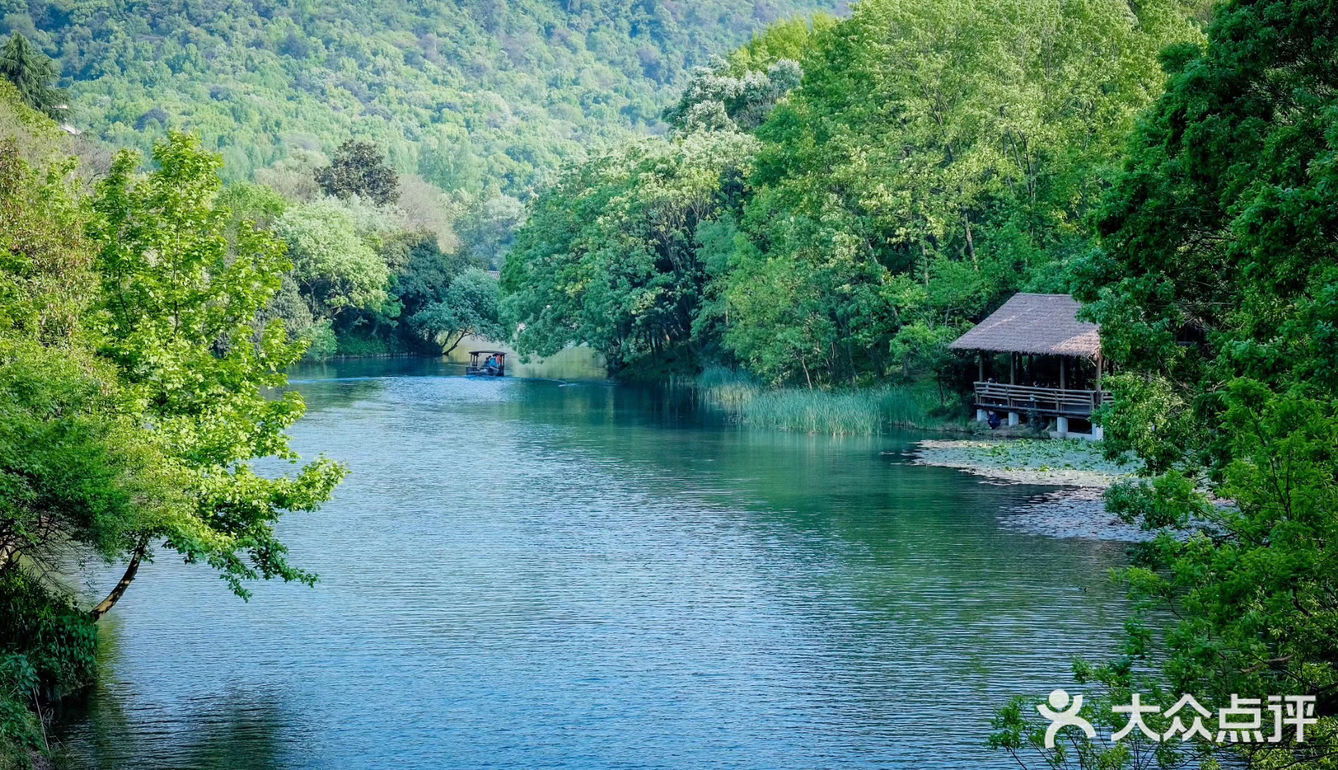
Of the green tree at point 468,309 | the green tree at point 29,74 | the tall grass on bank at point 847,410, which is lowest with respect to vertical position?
the tall grass on bank at point 847,410

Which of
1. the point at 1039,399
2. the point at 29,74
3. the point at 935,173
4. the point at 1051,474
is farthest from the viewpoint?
the point at 29,74

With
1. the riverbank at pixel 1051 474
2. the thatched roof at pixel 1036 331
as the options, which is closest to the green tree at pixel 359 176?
the thatched roof at pixel 1036 331

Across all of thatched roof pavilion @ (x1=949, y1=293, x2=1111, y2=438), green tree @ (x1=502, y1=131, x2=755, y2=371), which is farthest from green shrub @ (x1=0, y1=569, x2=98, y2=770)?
green tree @ (x1=502, y1=131, x2=755, y2=371)

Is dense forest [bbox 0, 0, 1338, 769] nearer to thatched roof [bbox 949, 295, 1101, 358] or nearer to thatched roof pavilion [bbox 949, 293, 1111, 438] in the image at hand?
thatched roof [bbox 949, 295, 1101, 358]

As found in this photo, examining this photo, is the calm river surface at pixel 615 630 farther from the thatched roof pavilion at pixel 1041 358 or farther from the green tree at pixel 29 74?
the green tree at pixel 29 74

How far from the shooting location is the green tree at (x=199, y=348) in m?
19.9

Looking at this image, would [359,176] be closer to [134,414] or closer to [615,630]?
[615,630]

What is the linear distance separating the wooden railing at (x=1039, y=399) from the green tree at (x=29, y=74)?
43.4 metres

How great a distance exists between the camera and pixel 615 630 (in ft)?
75.0

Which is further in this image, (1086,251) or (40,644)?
(1086,251)

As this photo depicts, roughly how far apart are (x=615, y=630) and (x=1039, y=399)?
86.2 ft

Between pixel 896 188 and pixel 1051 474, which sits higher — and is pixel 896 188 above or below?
above

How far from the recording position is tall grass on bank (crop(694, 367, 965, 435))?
4931 centimetres

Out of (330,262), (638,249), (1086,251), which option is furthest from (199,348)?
(330,262)
